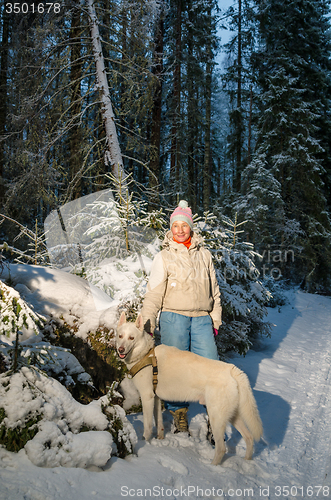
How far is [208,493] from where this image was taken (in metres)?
2.44

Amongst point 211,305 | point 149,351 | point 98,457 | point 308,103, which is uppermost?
point 308,103

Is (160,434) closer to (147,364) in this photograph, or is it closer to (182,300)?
(147,364)

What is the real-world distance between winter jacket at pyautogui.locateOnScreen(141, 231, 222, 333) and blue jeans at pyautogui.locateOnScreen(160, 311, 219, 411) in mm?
76

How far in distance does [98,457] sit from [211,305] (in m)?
1.91

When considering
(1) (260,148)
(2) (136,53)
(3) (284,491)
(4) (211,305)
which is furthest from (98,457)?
(1) (260,148)

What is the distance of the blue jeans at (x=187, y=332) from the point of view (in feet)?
11.2

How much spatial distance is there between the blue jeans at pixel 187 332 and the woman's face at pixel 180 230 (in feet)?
2.91

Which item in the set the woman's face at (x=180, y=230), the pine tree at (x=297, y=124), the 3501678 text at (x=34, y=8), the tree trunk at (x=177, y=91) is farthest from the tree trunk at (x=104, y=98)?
the pine tree at (x=297, y=124)

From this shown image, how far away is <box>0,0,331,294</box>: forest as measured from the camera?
730 centimetres

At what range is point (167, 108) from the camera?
54.3ft

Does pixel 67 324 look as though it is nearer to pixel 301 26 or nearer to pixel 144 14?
pixel 144 14

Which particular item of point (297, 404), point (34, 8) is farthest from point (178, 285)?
point (34, 8)

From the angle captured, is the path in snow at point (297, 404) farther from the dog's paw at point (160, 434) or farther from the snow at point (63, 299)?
the snow at point (63, 299)

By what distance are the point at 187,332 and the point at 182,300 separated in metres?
0.39
